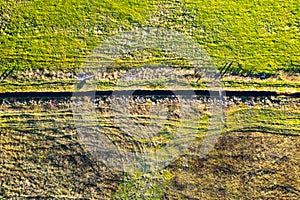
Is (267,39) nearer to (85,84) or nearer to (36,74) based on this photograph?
(85,84)

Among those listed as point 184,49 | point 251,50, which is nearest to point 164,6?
point 184,49

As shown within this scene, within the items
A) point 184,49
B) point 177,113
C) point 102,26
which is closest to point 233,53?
point 184,49

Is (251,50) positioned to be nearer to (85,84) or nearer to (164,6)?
(164,6)

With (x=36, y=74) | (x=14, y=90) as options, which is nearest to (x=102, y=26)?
(x=36, y=74)

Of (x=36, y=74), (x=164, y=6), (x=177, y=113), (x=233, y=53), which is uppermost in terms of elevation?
(x=164, y=6)

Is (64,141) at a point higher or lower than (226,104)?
lower

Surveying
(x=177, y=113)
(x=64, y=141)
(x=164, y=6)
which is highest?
(x=164, y=6)

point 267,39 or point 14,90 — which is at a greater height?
point 267,39
